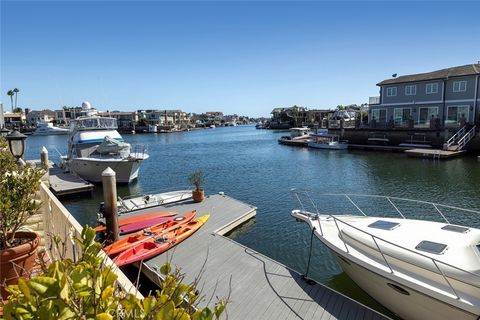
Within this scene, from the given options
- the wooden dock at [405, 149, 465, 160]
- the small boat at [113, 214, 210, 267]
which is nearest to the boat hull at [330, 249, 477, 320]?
the small boat at [113, 214, 210, 267]

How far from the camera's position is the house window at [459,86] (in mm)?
36750

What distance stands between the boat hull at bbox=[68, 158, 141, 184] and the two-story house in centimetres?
3555

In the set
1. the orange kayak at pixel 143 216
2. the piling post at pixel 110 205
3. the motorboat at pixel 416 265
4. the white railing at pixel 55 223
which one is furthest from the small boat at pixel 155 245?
the motorboat at pixel 416 265

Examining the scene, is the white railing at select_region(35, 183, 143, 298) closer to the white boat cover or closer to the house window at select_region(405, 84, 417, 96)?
the white boat cover

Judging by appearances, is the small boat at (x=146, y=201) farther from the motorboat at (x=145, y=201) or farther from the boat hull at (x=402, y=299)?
the boat hull at (x=402, y=299)

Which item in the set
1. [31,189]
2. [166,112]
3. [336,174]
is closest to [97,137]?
[336,174]

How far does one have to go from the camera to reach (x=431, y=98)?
3991cm

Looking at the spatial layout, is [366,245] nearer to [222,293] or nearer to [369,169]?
[222,293]

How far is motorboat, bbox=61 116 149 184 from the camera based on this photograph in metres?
23.9

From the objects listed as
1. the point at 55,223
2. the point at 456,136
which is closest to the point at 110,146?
the point at 55,223

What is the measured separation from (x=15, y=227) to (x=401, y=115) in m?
47.1

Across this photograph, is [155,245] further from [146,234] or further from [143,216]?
[143,216]

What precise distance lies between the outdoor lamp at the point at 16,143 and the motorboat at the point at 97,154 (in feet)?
52.7

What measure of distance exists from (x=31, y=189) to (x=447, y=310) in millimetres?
7737
